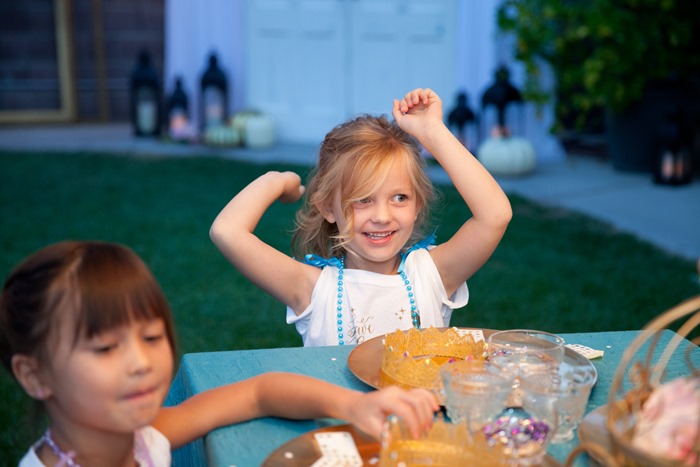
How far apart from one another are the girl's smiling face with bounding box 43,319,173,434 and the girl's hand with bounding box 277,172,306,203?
99cm

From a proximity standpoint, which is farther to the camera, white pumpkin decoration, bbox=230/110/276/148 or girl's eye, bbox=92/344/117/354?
white pumpkin decoration, bbox=230/110/276/148

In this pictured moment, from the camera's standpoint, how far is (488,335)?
5.86 feet

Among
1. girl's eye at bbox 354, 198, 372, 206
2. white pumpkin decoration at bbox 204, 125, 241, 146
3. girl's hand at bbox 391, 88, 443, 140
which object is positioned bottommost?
white pumpkin decoration at bbox 204, 125, 241, 146

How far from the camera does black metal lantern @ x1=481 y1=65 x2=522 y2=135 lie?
7223 millimetres

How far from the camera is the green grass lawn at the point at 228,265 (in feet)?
13.1

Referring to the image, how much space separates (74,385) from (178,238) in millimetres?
4214

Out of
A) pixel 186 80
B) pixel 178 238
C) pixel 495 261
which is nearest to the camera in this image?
pixel 495 261

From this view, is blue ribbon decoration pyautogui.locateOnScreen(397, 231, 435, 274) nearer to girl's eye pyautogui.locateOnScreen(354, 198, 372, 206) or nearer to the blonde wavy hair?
the blonde wavy hair

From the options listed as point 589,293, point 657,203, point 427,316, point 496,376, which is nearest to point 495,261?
point 589,293

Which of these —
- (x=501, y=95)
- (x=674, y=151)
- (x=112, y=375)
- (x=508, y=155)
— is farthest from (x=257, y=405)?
(x=501, y=95)

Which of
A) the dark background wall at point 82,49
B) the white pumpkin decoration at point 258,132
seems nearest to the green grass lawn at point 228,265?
the white pumpkin decoration at point 258,132

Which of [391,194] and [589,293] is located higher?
[391,194]

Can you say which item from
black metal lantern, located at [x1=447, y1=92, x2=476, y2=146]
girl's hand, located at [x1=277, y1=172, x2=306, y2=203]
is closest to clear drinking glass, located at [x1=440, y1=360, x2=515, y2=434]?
girl's hand, located at [x1=277, y1=172, x2=306, y2=203]

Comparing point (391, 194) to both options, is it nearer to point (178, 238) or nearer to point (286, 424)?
point (286, 424)
